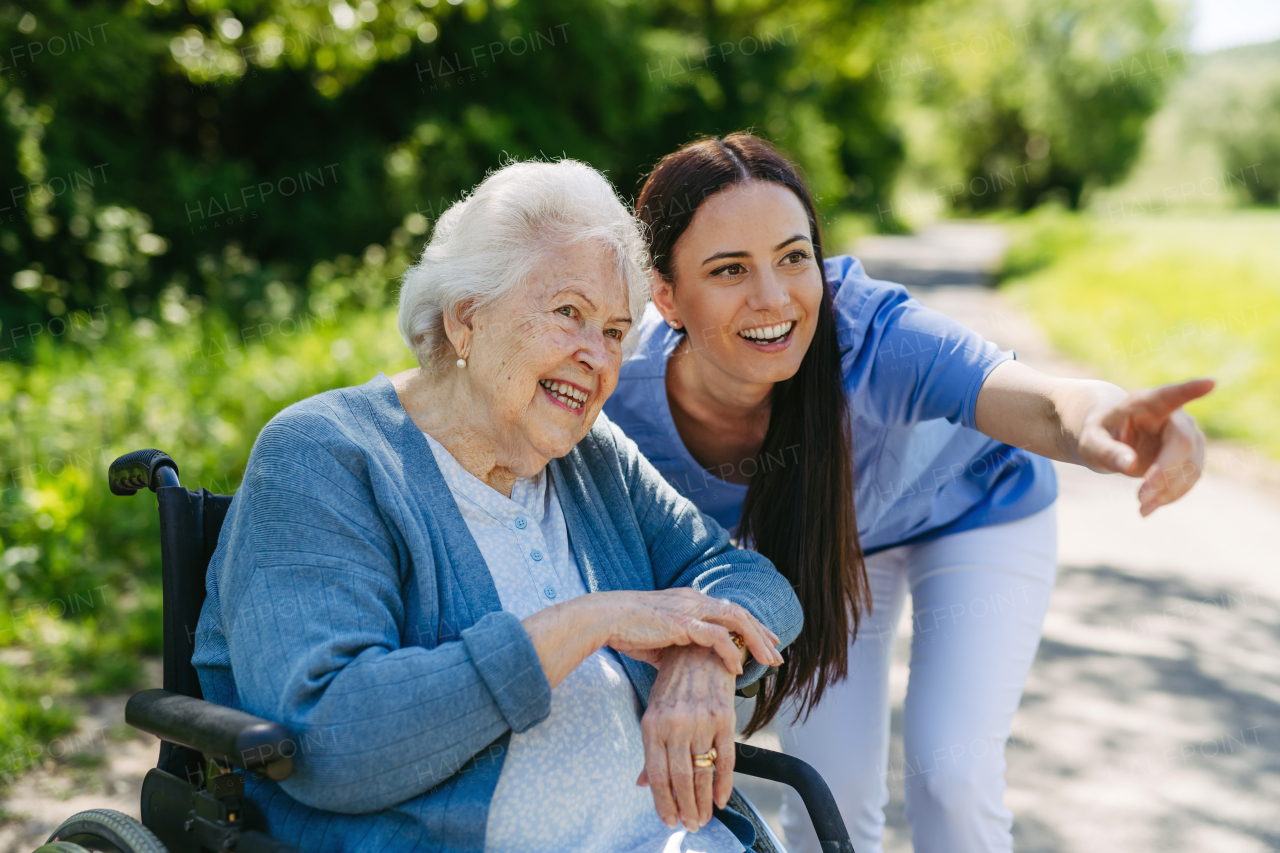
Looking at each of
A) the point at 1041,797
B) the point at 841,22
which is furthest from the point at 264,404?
the point at 841,22

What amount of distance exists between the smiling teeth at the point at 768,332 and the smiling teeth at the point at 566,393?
1.44ft

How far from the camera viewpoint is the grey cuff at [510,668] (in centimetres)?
142

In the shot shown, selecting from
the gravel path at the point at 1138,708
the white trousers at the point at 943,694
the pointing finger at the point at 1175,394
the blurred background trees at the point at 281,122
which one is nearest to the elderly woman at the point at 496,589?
the white trousers at the point at 943,694

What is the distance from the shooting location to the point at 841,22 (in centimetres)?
1978

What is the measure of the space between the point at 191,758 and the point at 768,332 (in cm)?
136

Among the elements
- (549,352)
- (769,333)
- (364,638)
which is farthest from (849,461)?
(364,638)

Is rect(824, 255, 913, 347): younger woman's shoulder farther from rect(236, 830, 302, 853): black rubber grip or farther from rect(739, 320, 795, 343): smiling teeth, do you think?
rect(236, 830, 302, 853): black rubber grip

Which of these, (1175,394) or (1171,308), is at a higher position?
(1175,394)

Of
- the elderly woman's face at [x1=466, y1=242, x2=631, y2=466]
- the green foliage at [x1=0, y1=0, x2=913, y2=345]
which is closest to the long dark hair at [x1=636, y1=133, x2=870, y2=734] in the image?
the elderly woman's face at [x1=466, y1=242, x2=631, y2=466]

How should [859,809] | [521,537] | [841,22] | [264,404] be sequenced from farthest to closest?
[841,22], [264,404], [859,809], [521,537]

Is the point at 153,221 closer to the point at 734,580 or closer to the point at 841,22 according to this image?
the point at 734,580

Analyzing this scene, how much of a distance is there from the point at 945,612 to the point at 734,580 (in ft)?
2.16

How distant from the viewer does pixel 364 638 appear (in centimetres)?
143

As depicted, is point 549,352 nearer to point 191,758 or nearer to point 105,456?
point 191,758
